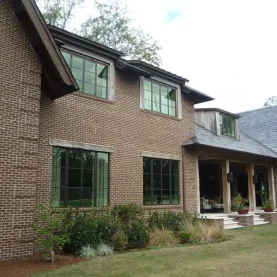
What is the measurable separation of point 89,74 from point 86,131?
199cm

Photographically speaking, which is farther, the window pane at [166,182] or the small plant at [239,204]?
the small plant at [239,204]

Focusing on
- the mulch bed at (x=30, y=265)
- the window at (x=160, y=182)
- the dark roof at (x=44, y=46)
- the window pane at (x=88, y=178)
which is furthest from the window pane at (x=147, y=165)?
the mulch bed at (x=30, y=265)

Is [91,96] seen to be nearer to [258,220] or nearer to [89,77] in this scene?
[89,77]

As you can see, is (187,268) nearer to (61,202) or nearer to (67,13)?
(61,202)

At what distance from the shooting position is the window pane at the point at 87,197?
10.9 metres

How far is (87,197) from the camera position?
1097 cm

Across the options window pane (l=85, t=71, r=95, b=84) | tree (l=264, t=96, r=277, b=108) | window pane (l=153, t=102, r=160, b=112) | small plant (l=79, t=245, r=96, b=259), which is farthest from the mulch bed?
tree (l=264, t=96, r=277, b=108)

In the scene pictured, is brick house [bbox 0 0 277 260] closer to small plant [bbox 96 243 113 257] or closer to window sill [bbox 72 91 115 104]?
window sill [bbox 72 91 115 104]

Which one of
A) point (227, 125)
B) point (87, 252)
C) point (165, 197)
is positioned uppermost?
point (227, 125)

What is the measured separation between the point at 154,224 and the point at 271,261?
4.82m

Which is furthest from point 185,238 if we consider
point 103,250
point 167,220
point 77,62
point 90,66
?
point 77,62

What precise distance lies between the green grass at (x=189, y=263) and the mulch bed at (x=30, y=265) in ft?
1.34

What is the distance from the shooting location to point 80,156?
11.0 metres

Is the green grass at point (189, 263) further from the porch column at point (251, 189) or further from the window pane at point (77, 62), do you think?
the porch column at point (251, 189)
